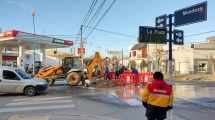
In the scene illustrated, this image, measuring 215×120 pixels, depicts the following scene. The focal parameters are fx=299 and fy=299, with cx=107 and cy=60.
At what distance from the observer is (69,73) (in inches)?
985

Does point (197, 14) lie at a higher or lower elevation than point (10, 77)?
higher

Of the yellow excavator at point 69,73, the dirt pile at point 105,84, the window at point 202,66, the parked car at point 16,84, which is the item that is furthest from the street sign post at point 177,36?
the window at point 202,66

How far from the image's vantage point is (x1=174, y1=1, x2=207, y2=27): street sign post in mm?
10287

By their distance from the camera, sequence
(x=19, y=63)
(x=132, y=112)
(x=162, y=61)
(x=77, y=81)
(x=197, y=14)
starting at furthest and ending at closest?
(x=162, y=61) < (x=19, y=63) < (x=77, y=81) < (x=132, y=112) < (x=197, y=14)

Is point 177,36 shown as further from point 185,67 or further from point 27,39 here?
point 185,67

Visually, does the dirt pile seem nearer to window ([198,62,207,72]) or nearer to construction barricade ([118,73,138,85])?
construction barricade ([118,73,138,85])

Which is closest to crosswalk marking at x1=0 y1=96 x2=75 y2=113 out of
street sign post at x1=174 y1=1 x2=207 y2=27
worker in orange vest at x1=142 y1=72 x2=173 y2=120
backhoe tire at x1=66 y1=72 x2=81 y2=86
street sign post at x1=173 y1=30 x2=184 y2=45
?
street sign post at x1=173 y1=30 x2=184 y2=45

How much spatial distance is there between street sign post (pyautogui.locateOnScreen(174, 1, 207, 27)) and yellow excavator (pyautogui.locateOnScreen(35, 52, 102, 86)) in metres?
15.2

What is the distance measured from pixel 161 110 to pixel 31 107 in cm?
750

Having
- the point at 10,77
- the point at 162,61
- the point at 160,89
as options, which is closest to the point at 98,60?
the point at 10,77

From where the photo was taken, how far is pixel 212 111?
12.0m

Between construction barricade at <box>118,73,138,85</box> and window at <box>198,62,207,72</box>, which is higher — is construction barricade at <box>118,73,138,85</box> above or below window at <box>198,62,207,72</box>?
below

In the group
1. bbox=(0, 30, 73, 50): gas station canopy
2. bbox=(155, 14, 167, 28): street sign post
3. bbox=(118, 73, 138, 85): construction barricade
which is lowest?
bbox=(118, 73, 138, 85): construction barricade

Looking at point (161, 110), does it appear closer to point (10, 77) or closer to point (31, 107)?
point (31, 107)
